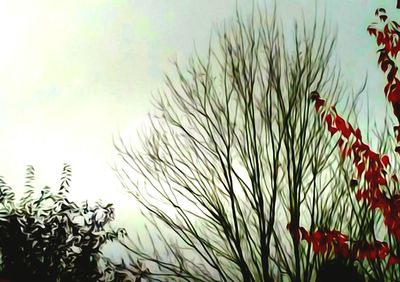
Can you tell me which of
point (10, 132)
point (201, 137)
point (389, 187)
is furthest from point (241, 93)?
point (10, 132)

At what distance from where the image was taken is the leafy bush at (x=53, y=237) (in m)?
5.38

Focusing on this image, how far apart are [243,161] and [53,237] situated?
5.33 ft

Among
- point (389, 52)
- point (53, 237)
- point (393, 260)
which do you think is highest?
point (389, 52)

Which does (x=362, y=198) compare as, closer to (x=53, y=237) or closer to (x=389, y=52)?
(x=389, y=52)

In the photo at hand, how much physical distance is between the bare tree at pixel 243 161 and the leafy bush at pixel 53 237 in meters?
0.33

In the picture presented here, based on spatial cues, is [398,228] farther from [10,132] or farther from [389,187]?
[10,132]

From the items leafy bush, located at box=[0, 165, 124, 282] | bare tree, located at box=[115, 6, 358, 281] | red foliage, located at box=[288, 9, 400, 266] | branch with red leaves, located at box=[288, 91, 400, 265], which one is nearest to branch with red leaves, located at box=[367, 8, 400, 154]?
red foliage, located at box=[288, 9, 400, 266]

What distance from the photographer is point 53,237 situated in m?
5.52

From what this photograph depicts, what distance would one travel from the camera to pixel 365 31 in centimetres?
536

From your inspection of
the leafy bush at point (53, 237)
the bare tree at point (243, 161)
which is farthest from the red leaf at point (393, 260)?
the leafy bush at point (53, 237)

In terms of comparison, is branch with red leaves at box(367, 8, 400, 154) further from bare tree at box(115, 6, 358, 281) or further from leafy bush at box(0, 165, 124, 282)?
leafy bush at box(0, 165, 124, 282)

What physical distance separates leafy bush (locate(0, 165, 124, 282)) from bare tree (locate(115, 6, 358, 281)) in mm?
334

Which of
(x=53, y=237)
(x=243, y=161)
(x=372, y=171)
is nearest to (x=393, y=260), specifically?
(x=372, y=171)

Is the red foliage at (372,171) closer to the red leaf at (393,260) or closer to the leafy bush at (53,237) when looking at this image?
the red leaf at (393,260)
